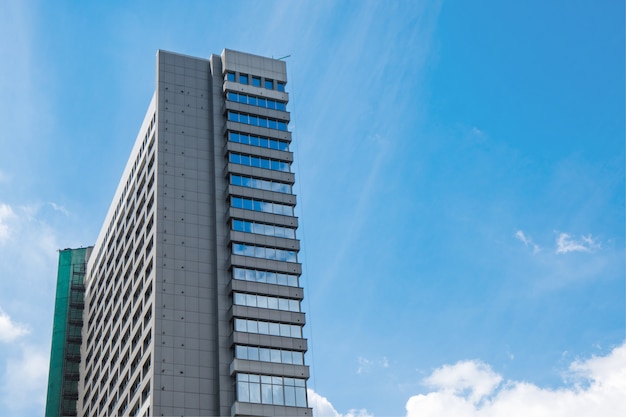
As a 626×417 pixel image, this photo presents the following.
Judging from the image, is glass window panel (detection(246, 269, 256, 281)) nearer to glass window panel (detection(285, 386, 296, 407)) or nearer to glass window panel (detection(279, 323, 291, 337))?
glass window panel (detection(279, 323, 291, 337))

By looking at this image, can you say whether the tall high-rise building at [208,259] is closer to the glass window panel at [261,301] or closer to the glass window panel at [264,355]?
the glass window panel at [264,355]

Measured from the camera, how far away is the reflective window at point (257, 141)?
371 feet

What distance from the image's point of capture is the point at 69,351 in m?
145

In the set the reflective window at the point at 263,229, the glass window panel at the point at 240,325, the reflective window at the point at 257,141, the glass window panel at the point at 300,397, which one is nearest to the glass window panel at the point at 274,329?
the glass window panel at the point at 240,325

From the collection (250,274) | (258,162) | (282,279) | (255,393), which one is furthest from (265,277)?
(258,162)

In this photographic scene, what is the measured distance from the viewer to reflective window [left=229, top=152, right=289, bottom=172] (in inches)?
4382

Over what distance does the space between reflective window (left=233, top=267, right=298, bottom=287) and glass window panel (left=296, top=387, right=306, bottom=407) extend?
13.2m

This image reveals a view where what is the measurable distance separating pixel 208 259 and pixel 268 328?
36.1 feet

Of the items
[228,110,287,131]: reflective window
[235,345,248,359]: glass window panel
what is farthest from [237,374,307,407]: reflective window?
[228,110,287,131]: reflective window

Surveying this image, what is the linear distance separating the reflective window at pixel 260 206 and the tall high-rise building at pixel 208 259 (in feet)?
0.57

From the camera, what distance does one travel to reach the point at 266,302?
102812mm

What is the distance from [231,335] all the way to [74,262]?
63812 mm

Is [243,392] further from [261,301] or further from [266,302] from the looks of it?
[266,302]

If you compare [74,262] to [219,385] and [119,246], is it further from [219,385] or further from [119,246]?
[219,385]
